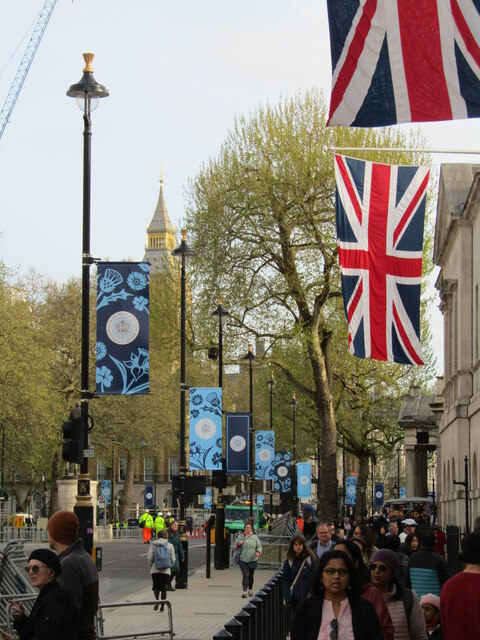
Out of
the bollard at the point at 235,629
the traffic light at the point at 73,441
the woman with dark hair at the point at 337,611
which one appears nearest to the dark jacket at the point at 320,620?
the woman with dark hair at the point at 337,611

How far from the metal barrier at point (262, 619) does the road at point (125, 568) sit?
10.1 metres

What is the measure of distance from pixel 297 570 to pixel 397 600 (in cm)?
638

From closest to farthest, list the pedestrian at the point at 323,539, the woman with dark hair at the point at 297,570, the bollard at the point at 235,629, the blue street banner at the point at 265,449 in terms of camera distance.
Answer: the bollard at the point at 235,629, the woman with dark hair at the point at 297,570, the pedestrian at the point at 323,539, the blue street banner at the point at 265,449

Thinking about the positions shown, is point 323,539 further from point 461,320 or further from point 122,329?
point 461,320

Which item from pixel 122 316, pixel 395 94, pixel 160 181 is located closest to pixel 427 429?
pixel 122 316

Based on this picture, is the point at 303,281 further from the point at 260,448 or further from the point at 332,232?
the point at 260,448

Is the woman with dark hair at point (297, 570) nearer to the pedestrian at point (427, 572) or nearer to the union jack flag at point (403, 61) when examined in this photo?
the pedestrian at point (427, 572)

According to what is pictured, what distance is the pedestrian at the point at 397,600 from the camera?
8344 mm

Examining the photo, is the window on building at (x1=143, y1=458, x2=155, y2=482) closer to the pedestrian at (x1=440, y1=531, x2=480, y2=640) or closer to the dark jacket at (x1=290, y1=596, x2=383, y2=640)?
the pedestrian at (x1=440, y1=531, x2=480, y2=640)

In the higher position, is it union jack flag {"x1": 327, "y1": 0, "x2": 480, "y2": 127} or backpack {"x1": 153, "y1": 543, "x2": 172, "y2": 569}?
union jack flag {"x1": 327, "y1": 0, "x2": 480, "y2": 127}

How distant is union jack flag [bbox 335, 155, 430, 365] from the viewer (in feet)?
54.8

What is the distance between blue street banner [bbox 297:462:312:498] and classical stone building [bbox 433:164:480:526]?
8.40 metres

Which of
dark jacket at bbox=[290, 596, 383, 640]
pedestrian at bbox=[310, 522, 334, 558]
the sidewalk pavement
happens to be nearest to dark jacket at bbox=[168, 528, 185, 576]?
the sidewalk pavement

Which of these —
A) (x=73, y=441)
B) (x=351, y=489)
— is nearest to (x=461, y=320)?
(x=73, y=441)
